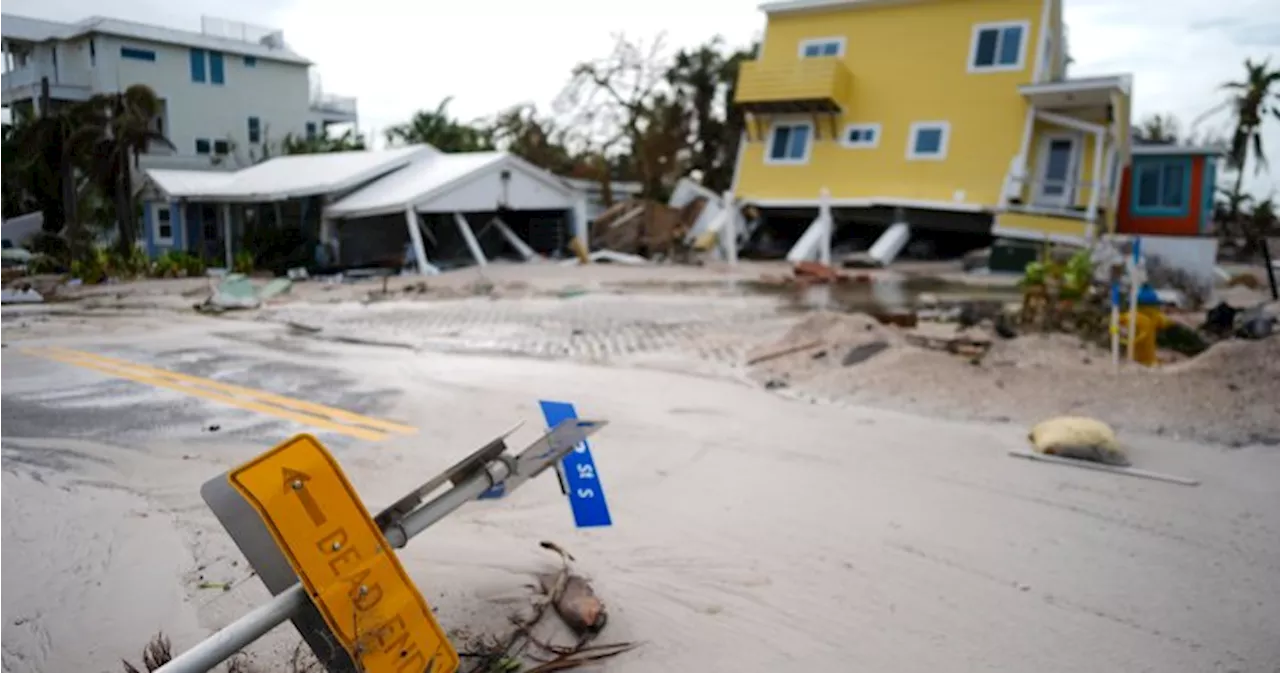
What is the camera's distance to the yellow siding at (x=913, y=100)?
86.8ft

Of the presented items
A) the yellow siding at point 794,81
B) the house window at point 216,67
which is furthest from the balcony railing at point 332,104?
the yellow siding at point 794,81

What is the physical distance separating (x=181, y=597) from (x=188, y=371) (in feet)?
15.1

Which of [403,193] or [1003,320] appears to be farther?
[403,193]

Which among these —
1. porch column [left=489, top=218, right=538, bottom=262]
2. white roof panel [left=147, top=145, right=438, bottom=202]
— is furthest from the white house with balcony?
porch column [left=489, top=218, right=538, bottom=262]

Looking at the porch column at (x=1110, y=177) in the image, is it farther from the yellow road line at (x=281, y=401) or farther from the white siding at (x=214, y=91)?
the white siding at (x=214, y=91)

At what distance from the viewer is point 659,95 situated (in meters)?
35.2

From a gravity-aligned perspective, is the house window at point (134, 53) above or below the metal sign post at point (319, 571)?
above

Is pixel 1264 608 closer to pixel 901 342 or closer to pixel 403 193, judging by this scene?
pixel 901 342

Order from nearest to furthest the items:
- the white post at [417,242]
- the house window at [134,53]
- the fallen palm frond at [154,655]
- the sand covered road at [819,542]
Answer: the fallen palm frond at [154,655], the sand covered road at [819,542], the house window at [134,53], the white post at [417,242]

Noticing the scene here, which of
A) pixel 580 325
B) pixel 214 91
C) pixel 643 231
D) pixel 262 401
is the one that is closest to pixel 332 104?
pixel 214 91

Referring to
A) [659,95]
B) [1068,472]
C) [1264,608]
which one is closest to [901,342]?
[1068,472]

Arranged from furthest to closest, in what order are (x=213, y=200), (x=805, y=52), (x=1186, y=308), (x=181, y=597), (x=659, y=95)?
(x=659, y=95), (x=805, y=52), (x=213, y=200), (x=1186, y=308), (x=181, y=597)

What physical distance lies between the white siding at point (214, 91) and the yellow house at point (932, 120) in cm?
1942

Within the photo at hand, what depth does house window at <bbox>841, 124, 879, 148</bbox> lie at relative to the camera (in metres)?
28.8
